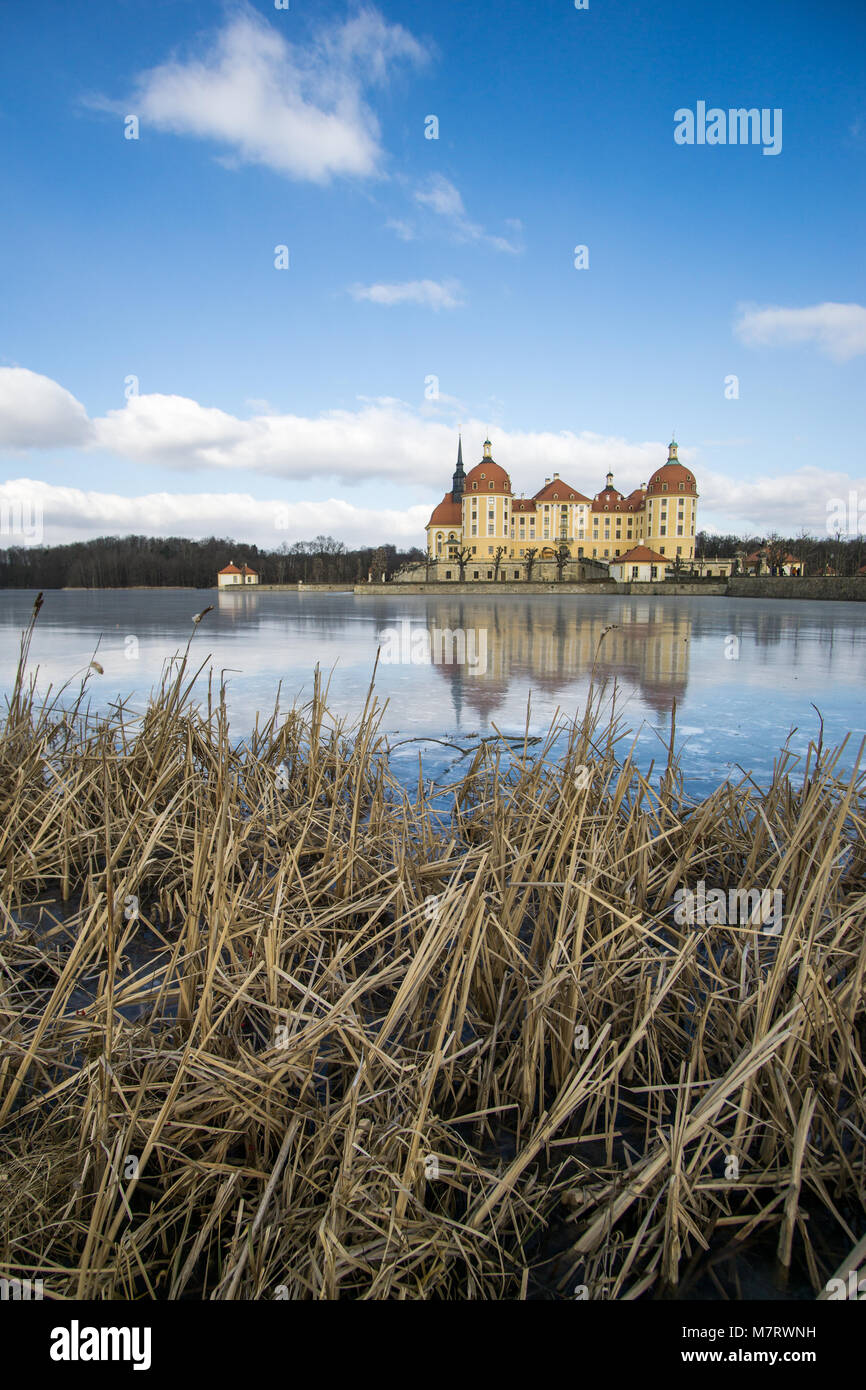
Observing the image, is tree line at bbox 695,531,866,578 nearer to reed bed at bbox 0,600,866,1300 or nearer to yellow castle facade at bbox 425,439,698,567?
yellow castle facade at bbox 425,439,698,567

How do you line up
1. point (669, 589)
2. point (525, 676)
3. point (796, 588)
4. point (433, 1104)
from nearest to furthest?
point (433, 1104), point (525, 676), point (796, 588), point (669, 589)

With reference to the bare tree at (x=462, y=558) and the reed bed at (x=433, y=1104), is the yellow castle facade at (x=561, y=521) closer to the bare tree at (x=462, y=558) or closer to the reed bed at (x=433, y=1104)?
the bare tree at (x=462, y=558)

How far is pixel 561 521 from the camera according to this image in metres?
86.5

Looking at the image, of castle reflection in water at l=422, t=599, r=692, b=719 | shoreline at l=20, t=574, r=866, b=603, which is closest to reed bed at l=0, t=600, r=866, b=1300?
castle reflection in water at l=422, t=599, r=692, b=719

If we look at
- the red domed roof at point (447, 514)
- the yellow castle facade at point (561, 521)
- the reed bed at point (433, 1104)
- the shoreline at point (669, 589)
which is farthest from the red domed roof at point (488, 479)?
the reed bed at point (433, 1104)

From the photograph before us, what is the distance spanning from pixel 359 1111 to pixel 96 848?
87.8 inches

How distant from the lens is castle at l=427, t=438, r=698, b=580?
262 ft

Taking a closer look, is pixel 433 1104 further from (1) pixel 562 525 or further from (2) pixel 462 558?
(1) pixel 562 525

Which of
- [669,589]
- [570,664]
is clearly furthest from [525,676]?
[669,589]

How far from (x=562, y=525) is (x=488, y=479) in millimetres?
11469

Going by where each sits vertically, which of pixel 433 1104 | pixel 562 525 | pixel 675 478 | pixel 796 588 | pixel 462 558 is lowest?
pixel 433 1104

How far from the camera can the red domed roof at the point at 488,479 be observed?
81938mm

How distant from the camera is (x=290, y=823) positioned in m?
3.42
